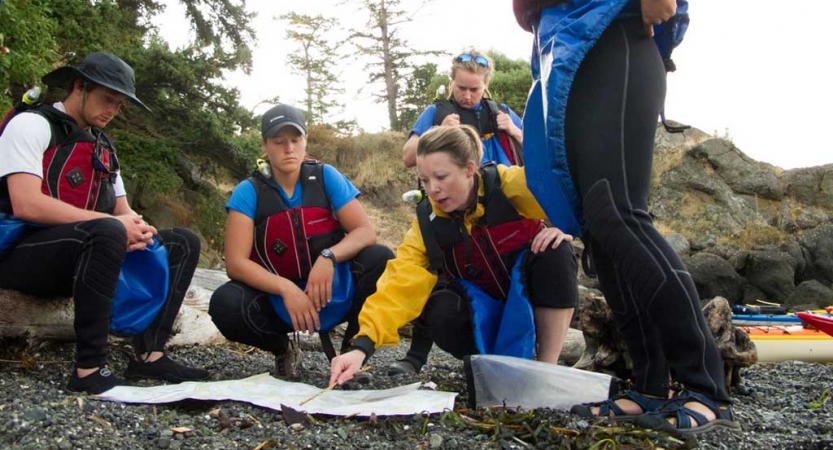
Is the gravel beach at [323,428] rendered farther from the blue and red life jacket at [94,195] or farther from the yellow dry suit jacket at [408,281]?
the blue and red life jacket at [94,195]

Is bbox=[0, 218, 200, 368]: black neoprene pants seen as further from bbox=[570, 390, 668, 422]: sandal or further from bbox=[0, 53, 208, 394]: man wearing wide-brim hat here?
bbox=[570, 390, 668, 422]: sandal

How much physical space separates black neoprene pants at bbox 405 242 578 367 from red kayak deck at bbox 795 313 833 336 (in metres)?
Answer: 4.37

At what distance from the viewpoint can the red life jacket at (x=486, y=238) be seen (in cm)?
352

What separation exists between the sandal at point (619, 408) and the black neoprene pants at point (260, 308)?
1.65 m

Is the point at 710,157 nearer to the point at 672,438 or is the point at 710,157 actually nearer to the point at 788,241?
the point at 788,241

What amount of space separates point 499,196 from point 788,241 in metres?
20.5

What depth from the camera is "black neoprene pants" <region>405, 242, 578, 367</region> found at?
11.7 feet

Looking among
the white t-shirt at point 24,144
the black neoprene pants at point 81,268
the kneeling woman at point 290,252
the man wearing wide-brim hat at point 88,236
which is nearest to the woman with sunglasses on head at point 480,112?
the kneeling woman at point 290,252

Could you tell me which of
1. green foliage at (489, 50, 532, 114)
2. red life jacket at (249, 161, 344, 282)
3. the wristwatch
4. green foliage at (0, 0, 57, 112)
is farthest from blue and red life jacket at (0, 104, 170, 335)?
green foliage at (489, 50, 532, 114)

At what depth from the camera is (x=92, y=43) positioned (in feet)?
28.1

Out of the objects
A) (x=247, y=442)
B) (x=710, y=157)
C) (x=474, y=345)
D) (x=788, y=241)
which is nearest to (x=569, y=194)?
(x=474, y=345)

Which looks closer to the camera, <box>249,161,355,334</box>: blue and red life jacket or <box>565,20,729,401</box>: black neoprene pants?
<box>565,20,729,401</box>: black neoprene pants

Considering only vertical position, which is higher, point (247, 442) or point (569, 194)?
point (569, 194)

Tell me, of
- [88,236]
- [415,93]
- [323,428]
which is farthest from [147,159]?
[415,93]
